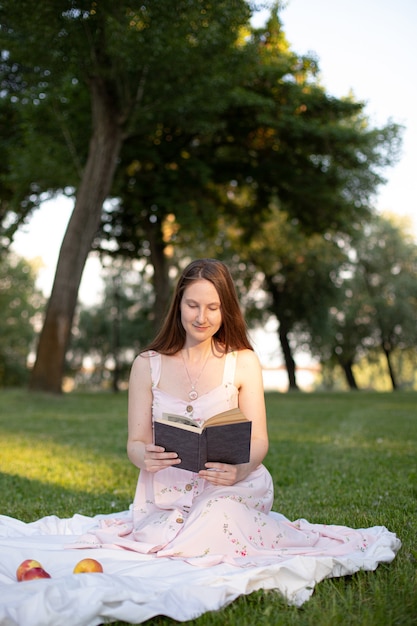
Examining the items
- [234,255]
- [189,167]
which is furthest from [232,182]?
[234,255]

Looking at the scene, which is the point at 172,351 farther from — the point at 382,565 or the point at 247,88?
the point at 247,88

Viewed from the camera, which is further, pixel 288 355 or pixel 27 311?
pixel 27 311

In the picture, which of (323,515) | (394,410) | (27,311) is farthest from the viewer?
(27,311)

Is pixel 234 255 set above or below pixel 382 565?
above

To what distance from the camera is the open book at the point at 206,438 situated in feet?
10.9

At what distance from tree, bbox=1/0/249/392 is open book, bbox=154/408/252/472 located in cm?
1208

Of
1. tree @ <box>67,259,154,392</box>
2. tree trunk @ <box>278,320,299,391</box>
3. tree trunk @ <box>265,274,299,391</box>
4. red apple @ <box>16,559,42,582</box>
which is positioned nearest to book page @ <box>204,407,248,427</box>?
red apple @ <box>16,559,42,582</box>

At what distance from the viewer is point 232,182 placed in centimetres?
2502

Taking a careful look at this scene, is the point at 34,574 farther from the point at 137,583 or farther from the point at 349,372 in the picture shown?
the point at 349,372

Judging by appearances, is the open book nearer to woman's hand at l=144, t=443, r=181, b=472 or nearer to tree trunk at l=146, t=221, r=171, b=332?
woman's hand at l=144, t=443, r=181, b=472

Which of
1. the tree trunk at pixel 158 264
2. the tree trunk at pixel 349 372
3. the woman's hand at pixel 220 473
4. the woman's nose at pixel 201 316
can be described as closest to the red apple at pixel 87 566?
the woman's hand at pixel 220 473

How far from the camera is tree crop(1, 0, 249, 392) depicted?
13852mm

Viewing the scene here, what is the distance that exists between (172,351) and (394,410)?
1363 centimetres

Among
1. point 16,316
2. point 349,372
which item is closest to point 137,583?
point 349,372
